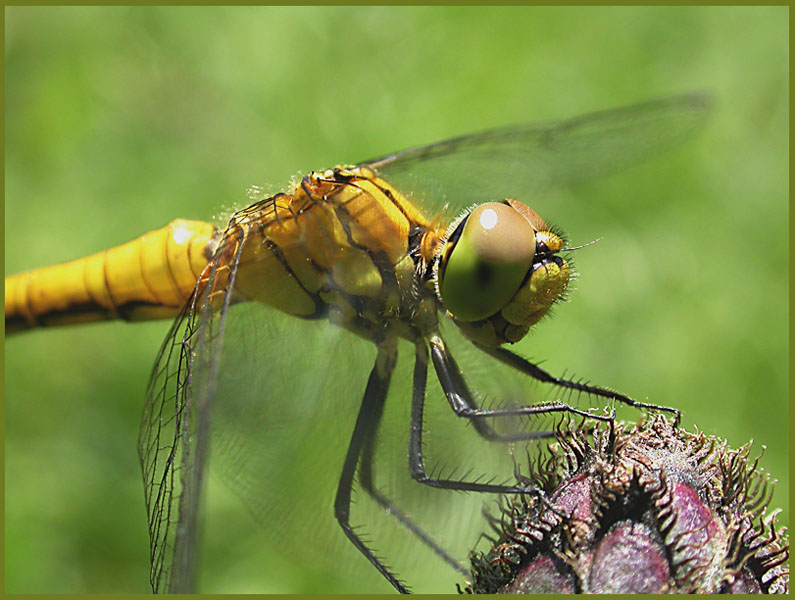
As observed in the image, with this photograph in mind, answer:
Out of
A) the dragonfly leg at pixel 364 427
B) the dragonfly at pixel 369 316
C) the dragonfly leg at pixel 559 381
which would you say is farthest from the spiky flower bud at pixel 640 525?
the dragonfly leg at pixel 364 427

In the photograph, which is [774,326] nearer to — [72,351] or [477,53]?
[477,53]

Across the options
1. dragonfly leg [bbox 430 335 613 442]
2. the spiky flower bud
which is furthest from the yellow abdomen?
the spiky flower bud

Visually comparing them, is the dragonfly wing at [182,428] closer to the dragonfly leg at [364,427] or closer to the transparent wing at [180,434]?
the transparent wing at [180,434]

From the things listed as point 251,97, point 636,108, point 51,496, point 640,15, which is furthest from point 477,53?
point 51,496

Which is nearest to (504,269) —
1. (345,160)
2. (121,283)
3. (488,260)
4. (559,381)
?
(488,260)

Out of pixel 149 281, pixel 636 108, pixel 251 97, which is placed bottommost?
pixel 149 281

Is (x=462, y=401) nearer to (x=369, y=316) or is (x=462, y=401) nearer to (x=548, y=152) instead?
(x=369, y=316)
